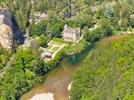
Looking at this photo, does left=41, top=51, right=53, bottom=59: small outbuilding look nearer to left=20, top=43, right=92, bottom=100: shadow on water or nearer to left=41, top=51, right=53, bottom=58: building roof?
left=41, top=51, right=53, bottom=58: building roof

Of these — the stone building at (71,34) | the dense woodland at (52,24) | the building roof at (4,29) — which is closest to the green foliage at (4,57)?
the dense woodland at (52,24)

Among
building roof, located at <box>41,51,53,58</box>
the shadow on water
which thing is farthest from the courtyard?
the shadow on water

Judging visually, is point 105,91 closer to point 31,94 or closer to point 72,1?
point 31,94

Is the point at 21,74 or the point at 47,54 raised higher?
the point at 21,74

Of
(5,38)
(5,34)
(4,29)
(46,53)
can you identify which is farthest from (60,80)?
(4,29)

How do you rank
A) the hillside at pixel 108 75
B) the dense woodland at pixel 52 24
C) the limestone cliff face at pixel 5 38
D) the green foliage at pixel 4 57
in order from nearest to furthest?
→ the hillside at pixel 108 75, the dense woodland at pixel 52 24, the green foliage at pixel 4 57, the limestone cliff face at pixel 5 38

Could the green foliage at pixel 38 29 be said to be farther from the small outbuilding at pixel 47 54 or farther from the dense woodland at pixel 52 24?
the small outbuilding at pixel 47 54

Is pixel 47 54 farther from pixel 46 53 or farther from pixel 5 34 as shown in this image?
pixel 5 34
